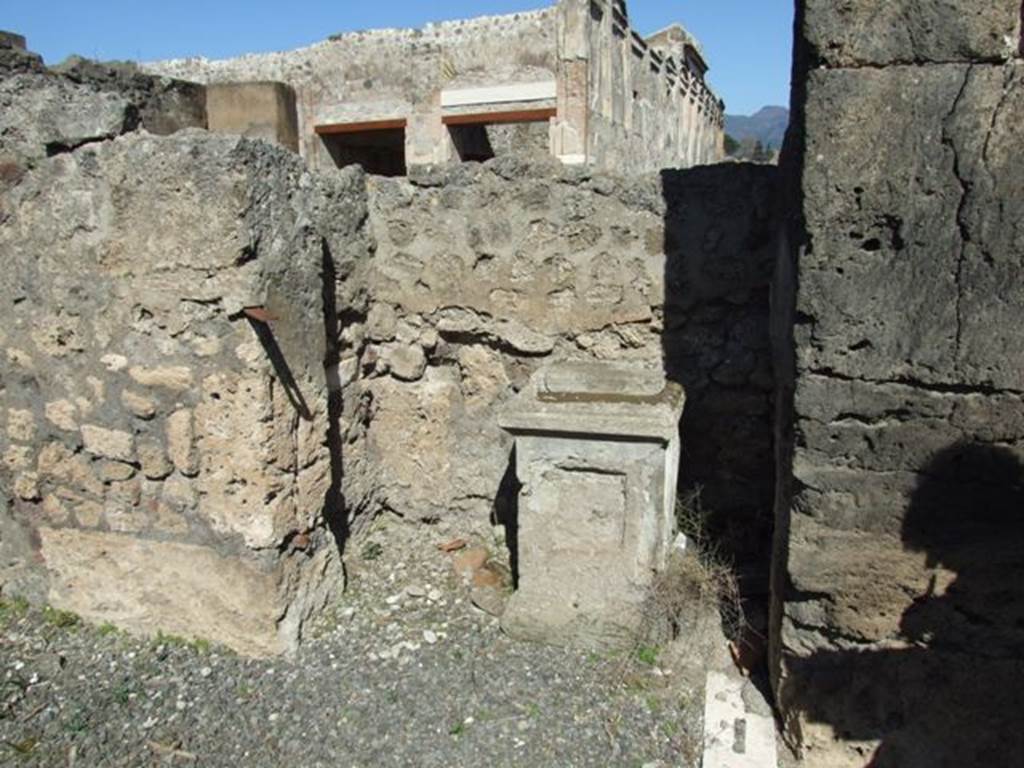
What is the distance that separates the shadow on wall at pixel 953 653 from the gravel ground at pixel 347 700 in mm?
565

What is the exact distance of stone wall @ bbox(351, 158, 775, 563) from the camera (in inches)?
130

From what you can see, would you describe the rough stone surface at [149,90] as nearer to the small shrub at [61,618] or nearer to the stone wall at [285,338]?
the stone wall at [285,338]

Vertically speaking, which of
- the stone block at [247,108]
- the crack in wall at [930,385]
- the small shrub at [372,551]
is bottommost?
the small shrub at [372,551]

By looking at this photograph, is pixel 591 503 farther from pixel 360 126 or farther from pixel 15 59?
pixel 360 126

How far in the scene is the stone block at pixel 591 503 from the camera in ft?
9.31

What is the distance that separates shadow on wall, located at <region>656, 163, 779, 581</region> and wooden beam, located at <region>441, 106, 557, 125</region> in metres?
7.33

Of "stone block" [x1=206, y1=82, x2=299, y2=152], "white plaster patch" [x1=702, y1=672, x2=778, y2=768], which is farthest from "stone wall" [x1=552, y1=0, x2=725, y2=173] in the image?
"white plaster patch" [x1=702, y1=672, x2=778, y2=768]

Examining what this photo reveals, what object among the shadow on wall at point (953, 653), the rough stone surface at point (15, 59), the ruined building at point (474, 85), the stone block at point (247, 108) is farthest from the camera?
the ruined building at point (474, 85)

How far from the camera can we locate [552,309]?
3539mm

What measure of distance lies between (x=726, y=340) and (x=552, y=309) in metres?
0.80

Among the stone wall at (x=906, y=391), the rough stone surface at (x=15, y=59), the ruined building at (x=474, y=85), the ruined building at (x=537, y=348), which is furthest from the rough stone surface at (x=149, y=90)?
the ruined building at (x=474, y=85)

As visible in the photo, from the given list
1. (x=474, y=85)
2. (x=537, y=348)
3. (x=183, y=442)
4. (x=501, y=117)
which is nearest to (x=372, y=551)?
(x=183, y=442)

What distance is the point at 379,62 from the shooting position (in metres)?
10.8

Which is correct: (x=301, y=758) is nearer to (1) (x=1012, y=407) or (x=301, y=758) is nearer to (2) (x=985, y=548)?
(2) (x=985, y=548)
